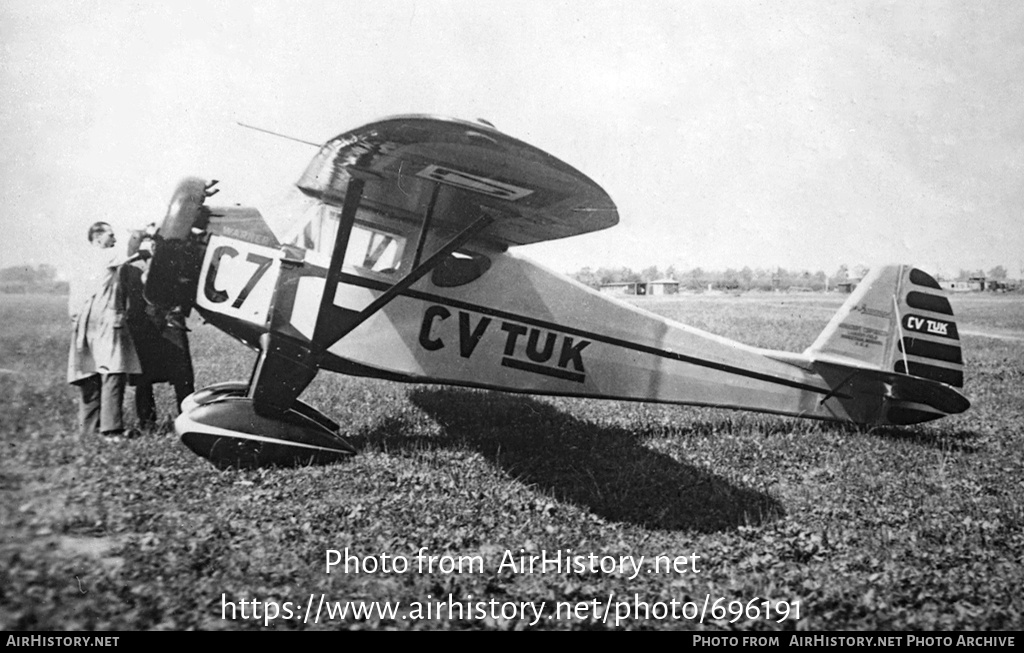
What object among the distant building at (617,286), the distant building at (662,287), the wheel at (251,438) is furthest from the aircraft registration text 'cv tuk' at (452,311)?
the distant building at (662,287)

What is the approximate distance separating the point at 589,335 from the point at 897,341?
11.3 ft

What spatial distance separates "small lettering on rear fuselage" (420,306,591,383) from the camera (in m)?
5.12

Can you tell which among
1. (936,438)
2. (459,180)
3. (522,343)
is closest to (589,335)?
(522,343)

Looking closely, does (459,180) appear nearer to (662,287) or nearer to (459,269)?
(459,269)

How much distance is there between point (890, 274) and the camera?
20.0ft

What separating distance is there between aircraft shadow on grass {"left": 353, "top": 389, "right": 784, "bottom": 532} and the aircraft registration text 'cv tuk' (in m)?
0.56

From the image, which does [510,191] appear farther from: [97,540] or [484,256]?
[97,540]

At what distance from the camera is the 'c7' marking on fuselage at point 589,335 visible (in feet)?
15.9

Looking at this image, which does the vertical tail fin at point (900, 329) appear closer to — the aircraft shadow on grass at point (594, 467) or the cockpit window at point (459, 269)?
the aircraft shadow on grass at point (594, 467)

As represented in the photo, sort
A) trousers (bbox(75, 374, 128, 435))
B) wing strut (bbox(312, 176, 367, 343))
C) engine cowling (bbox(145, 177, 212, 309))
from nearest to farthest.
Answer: wing strut (bbox(312, 176, 367, 343)), engine cowling (bbox(145, 177, 212, 309)), trousers (bbox(75, 374, 128, 435))

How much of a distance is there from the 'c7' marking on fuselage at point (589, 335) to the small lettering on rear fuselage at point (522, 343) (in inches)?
2.2

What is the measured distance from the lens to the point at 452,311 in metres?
5.14

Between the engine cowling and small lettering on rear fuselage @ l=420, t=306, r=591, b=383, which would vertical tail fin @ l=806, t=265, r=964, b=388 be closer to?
small lettering on rear fuselage @ l=420, t=306, r=591, b=383

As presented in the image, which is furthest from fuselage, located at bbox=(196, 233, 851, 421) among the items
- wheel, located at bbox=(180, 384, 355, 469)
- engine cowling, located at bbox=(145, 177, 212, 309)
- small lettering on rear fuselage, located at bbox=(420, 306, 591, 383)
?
wheel, located at bbox=(180, 384, 355, 469)
